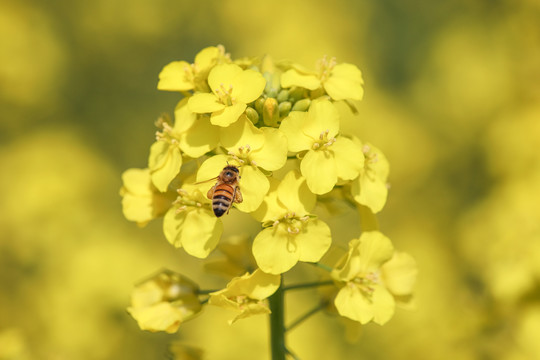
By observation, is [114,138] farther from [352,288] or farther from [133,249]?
[352,288]

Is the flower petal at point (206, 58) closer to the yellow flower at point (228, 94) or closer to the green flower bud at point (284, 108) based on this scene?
the yellow flower at point (228, 94)

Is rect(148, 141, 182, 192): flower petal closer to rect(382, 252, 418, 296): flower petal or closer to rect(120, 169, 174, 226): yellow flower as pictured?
rect(120, 169, 174, 226): yellow flower

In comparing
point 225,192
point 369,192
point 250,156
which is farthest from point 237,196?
point 369,192

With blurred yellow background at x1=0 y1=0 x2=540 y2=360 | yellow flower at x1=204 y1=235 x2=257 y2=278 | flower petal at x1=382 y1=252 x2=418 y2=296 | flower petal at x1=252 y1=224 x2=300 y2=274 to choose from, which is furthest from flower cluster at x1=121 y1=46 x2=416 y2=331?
blurred yellow background at x1=0 y1=0 x2=540 y2=360

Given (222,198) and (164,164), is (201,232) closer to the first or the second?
(222,198)

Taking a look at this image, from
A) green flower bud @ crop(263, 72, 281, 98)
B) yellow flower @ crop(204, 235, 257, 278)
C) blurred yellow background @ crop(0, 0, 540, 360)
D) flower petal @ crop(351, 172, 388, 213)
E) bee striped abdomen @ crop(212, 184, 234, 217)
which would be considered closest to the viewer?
bee striped abdomen @ crop(212, 184, 234, 217)
